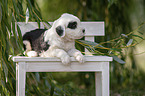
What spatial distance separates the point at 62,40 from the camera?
1576 millimetres

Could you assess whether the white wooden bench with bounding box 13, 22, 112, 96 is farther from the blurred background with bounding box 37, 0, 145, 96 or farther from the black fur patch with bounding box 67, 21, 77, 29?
the blurred background with bounding box 37, 0, 145, 96

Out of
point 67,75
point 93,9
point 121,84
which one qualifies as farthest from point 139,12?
point 67,75

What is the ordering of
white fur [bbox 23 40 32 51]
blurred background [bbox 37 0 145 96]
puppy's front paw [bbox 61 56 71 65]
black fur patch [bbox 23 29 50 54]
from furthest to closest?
blurred background [bbox 37 0 145 96]
white fur [bbox 23 40 32 51]
black fur patch [bbox 23 29 50 54]
puppy's front paw [bbox 61 56 71 65]

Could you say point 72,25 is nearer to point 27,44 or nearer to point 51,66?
point 51,66

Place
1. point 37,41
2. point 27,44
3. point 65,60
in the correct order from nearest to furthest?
point 65,60, point 37,41, point 27,44

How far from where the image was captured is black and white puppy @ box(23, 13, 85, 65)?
1.50 m

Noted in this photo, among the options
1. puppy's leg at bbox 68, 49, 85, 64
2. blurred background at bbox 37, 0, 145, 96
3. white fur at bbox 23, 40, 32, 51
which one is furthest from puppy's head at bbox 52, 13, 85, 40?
blurred background at bbox 37, 0, 145, 96

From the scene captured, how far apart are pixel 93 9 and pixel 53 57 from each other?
1.93 m

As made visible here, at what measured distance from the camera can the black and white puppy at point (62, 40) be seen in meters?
1.50

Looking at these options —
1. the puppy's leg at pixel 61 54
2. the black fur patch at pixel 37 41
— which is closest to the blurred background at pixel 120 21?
the black fur patch at pixel 37 41

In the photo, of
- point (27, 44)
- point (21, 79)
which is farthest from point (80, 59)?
point (27, 44)

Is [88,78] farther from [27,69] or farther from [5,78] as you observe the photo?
[27,69]

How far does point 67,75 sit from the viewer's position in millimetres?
4246

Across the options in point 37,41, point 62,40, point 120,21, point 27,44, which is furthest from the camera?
point 120,21
